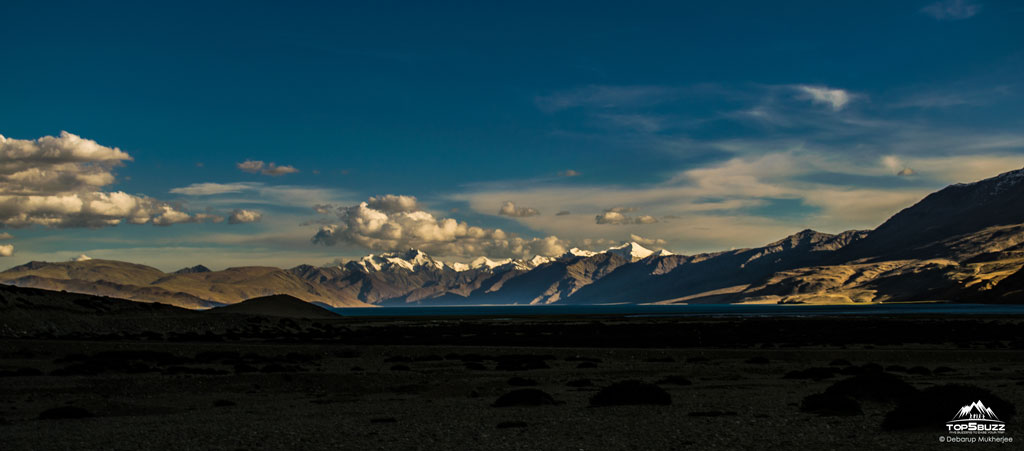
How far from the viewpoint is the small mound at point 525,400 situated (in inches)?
1160

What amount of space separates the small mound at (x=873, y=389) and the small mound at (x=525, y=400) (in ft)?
34.8

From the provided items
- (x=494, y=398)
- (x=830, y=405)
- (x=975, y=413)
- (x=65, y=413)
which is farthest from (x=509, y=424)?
(x=65, y=413)

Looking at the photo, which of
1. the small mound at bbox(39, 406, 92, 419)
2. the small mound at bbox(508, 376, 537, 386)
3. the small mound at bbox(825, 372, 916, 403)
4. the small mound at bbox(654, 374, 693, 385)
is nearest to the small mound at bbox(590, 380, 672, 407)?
the small mound at bbox(825, 372, 916, 403)

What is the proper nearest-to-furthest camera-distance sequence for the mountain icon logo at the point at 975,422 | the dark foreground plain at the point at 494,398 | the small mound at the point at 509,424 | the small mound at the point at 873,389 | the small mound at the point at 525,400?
the mountain icon logo at the point at 975,422 → the dark foreground plain at the point at 494,398 → the small mound at the point at 509,424 → the small mound at the point at 873,389 → the small mound at the point at 525,400

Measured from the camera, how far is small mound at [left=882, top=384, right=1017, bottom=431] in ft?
70.3

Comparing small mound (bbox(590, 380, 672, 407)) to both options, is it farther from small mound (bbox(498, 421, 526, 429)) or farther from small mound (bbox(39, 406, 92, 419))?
small mound (bbox(39, 406, 92, 419))

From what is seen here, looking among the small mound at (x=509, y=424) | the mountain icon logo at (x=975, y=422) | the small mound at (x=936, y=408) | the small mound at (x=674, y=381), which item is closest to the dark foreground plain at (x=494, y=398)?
the small mound at (x=936, y=408)

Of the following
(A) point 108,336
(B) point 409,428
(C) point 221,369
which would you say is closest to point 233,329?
(A) point 108,336

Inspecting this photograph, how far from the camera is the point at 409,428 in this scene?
23984mm

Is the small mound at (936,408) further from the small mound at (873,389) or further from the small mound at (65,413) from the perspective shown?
the small mound at (65,413)

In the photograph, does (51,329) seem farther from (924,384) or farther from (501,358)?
(924,384)

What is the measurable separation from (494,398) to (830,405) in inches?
549

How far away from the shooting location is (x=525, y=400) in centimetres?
2958

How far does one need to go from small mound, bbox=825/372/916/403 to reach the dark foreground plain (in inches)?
3.0
